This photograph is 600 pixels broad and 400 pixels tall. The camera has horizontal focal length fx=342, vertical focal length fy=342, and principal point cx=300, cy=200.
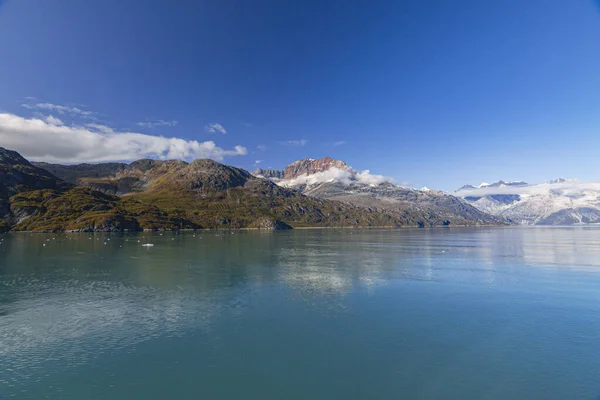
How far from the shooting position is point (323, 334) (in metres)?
40.6

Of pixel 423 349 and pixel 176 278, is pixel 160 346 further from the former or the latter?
pixel 176 278

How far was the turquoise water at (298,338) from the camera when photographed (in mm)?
28781

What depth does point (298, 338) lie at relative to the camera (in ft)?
129

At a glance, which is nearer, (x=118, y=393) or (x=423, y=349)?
(x=118, y=393)

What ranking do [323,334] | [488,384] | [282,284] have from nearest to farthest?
[488,384], [323,334], [282,284]

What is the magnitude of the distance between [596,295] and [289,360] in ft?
203

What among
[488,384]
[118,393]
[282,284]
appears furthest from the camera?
[282,284]

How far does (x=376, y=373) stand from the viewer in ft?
101

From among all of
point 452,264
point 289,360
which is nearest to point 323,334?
point 289,360

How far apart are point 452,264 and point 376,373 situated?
8172 centimetres

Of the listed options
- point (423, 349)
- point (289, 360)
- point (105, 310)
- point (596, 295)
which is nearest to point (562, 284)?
point (596, 295)

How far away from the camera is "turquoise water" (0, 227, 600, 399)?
28.8m

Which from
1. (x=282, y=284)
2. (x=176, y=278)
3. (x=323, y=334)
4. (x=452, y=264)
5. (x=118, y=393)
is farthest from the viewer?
(x=452, y=264)

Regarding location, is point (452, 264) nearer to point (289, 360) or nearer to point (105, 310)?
point (289, 360)
